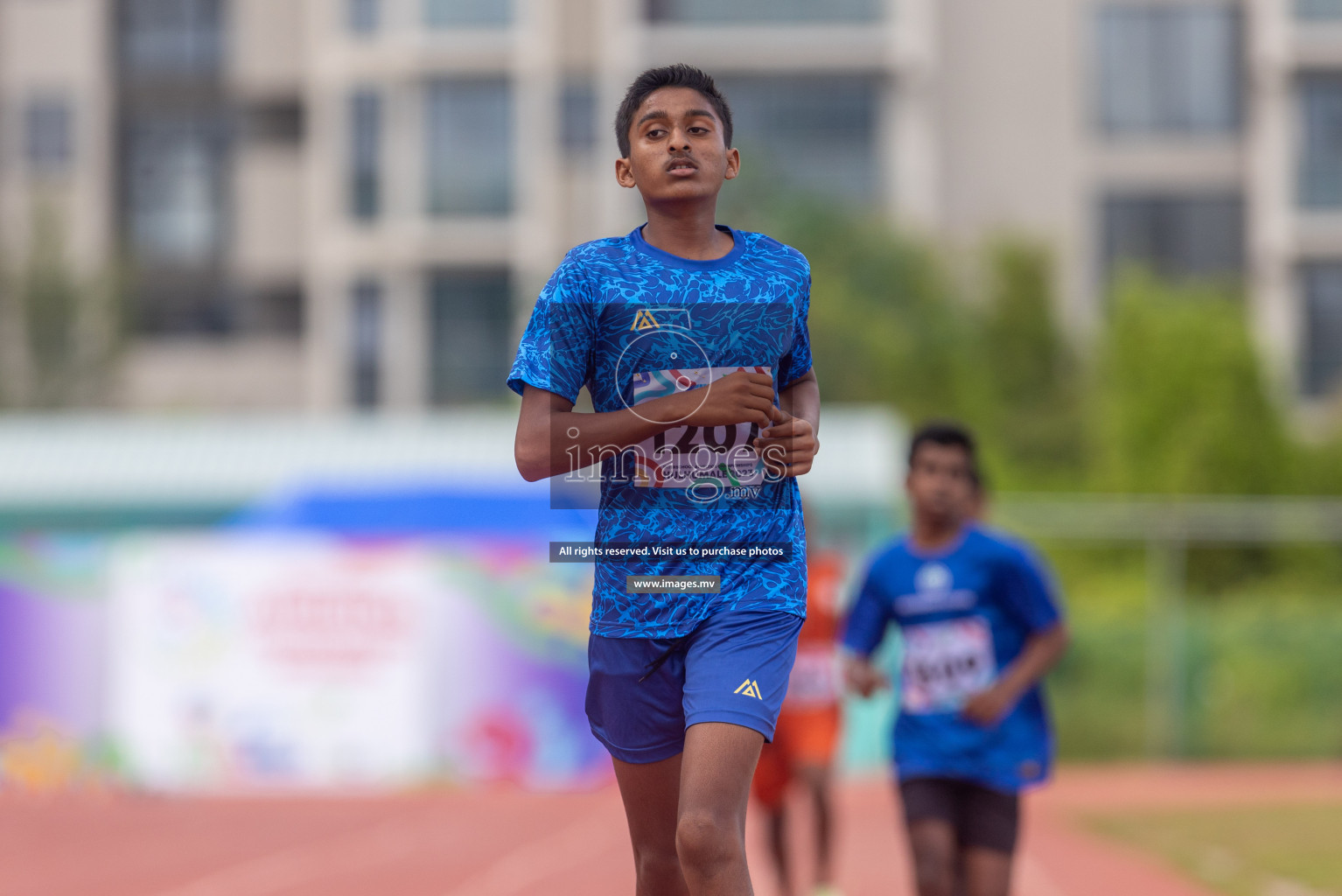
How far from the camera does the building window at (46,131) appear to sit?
3703 centimetres

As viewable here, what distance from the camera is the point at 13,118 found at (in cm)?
3700

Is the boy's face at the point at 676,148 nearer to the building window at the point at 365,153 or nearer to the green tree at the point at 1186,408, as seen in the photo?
the green tree at the point at 1186,408

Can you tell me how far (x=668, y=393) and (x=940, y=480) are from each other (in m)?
2.79

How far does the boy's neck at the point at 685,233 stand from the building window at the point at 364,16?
105ft

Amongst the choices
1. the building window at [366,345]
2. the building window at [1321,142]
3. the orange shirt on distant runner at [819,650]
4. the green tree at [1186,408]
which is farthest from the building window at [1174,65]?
the orange shirt on distant runner at [819,650]

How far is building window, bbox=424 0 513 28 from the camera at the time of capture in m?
33.4

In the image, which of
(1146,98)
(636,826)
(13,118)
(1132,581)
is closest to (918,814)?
(636,826)

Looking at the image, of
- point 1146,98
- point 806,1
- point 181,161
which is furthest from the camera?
point 181,161

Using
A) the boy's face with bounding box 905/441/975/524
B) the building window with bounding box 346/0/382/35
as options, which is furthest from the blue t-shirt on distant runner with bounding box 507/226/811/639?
the building window with bounding box 346/0/382/35

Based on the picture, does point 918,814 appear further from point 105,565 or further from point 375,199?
point 375,199

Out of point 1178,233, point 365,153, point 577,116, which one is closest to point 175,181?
point 365,153

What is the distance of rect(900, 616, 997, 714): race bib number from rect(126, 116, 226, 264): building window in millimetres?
34088

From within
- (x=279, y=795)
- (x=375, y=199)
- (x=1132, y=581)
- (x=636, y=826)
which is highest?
(x=375, y=199)

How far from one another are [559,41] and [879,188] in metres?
6.78
